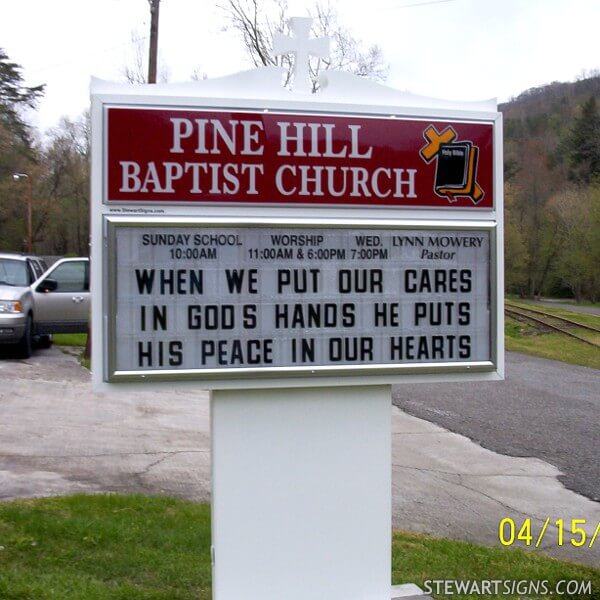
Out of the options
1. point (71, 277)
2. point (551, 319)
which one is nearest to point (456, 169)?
point (71, 277)

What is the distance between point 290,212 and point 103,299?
108 cm

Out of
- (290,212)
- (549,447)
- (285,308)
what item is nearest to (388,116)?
(290,212)

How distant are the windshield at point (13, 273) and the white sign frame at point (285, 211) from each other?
1257 cm

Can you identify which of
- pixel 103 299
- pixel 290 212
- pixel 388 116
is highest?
pixel 388 116

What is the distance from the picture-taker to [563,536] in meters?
7.16

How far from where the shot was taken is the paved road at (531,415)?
33.5ft

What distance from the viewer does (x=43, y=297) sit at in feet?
54.0

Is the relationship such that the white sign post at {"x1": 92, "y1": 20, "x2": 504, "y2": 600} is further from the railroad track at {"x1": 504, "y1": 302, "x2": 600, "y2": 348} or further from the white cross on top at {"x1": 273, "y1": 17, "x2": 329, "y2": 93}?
the railroad track at {"x1": 504, "y1": 302, "x2": 600, "y2": 348}

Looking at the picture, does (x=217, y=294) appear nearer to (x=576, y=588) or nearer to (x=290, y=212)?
(x=290, y=212)

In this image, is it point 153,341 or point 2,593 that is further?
point 2,593

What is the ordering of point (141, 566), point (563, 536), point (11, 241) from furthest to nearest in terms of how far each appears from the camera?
1. point (11, 241)
2. point (563, 536)
3. point (141, 566)

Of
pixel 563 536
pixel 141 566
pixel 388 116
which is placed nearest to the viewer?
pixel 388 116
